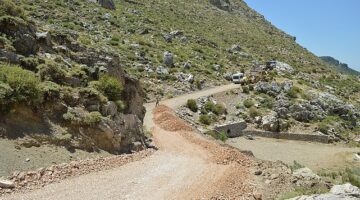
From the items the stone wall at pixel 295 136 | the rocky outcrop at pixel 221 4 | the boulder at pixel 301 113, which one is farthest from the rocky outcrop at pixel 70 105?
the rocky outcrop at pixel 221 4

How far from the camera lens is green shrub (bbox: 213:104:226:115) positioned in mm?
43656

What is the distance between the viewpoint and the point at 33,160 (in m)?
13.8

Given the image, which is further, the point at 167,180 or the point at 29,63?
the point at 29,63

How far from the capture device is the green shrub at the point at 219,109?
43.7 m

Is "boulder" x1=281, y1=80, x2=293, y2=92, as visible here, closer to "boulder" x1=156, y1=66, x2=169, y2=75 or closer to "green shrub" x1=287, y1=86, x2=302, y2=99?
"green shrub" x1=287, y1=86, x2=302, y2=99

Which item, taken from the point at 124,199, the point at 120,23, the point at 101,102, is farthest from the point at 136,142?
the point at 120,23

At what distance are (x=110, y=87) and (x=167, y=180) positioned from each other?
22.6 ft

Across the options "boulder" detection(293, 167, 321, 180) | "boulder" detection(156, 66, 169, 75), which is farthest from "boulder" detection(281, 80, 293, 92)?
"boulder" detection(293, 167, 321, 180)

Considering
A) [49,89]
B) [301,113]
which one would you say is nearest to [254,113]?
[301,113]

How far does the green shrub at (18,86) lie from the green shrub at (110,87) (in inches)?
162

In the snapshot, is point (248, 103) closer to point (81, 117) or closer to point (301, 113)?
point (301, 113)

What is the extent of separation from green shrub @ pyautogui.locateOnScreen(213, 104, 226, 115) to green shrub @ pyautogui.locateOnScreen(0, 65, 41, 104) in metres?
28.8

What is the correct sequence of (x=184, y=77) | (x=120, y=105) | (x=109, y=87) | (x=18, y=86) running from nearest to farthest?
(x=18, y=86) → (x=109, y=87) → (x=120, y=105) → (x=184, y=77)

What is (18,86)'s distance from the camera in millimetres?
15641
